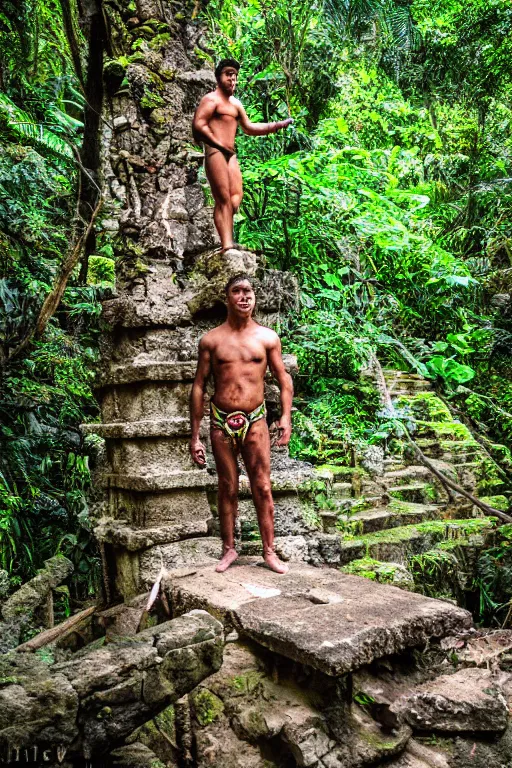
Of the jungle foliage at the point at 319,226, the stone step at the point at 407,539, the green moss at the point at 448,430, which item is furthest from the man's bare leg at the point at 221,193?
the green moss at the point at 448,430

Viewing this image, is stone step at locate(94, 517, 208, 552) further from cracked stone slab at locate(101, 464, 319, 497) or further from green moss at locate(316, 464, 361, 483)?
green moss at locate(316, 464, 361, 483)

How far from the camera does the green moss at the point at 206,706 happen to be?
2547 millimetres

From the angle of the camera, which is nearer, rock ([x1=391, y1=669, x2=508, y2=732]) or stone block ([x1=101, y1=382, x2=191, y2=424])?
Result: rock ([x1=391, y1=669, x2=508, y2=732])

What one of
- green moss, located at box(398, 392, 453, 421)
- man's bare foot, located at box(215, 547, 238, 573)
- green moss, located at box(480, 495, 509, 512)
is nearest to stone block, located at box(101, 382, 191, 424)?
man's bare foot, located at box(215, 547, 238, 573)

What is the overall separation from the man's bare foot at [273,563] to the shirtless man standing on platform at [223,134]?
6.24ft

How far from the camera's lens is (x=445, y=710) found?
90.7 inches

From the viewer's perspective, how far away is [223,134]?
3.78 m

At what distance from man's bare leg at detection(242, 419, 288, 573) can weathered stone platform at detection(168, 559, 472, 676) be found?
0.29 ft

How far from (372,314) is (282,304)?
4.11m

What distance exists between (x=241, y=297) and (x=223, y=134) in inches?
48.2

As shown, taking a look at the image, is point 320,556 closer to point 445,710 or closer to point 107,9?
point 445,710

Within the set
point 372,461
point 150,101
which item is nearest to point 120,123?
point 150,101

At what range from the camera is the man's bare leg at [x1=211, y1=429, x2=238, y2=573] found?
334 cm

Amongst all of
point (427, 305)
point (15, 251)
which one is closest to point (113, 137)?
point (15, 251)
